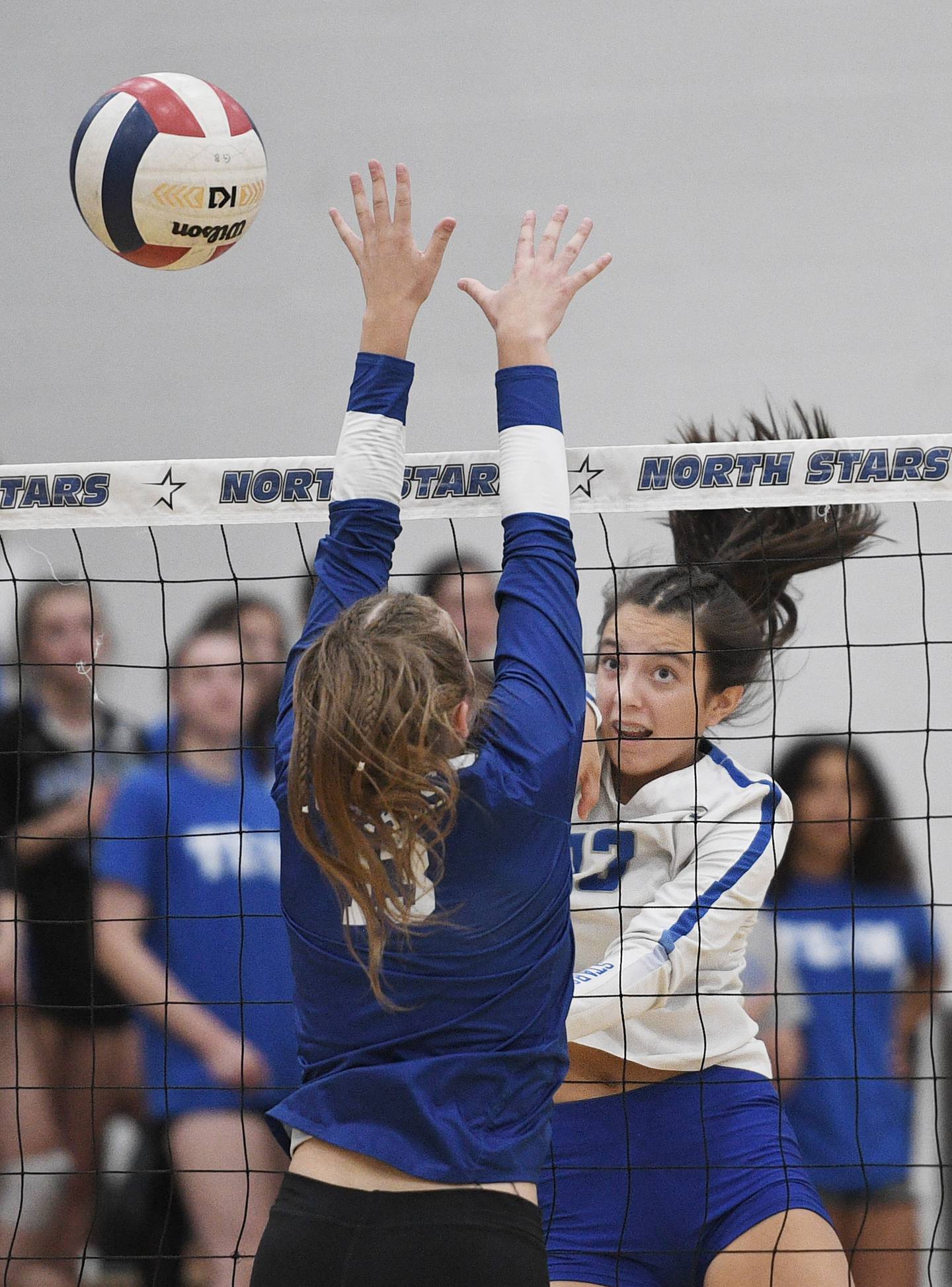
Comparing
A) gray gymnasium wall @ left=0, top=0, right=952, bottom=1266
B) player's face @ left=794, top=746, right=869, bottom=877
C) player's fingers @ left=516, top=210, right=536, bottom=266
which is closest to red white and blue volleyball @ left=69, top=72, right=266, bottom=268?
player's fingers @ left=516, top=210, right=536, bottom=266

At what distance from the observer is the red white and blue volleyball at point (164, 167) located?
252 centimetres

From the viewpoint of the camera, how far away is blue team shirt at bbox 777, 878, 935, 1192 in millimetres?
3590

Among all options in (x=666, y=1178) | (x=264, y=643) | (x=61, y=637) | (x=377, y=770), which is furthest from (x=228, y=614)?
(x=377, y=770)

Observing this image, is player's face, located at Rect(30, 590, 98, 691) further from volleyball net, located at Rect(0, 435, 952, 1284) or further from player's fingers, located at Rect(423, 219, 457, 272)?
player's fingers, located at Rect(423, 219, 457, 272)

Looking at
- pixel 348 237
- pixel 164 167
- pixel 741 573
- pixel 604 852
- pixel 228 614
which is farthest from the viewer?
pixel 228 614

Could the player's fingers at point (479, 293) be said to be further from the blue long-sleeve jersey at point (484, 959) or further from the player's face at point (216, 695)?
the player's face at point (216, 695)

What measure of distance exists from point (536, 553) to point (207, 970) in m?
2.21

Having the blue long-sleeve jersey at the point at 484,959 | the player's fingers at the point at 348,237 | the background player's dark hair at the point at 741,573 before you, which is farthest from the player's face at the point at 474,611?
the blue long-sleeve jersey at the point at 484,959

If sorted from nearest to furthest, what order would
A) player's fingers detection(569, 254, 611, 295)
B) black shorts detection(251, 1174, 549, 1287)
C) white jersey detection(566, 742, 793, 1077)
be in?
black shorts detection(251, 1174, 549, 1287), player's fingers detection(569, 254, 611, 295), white jersey detection(566, 742, 793, 1077)

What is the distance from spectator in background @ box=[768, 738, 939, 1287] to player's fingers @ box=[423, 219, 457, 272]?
213cm

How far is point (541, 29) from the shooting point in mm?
4648

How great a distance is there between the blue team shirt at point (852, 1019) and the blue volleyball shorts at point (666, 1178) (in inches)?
35.8

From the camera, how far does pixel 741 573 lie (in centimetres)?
336

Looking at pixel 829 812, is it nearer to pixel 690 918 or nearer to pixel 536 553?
pixel 690 918
